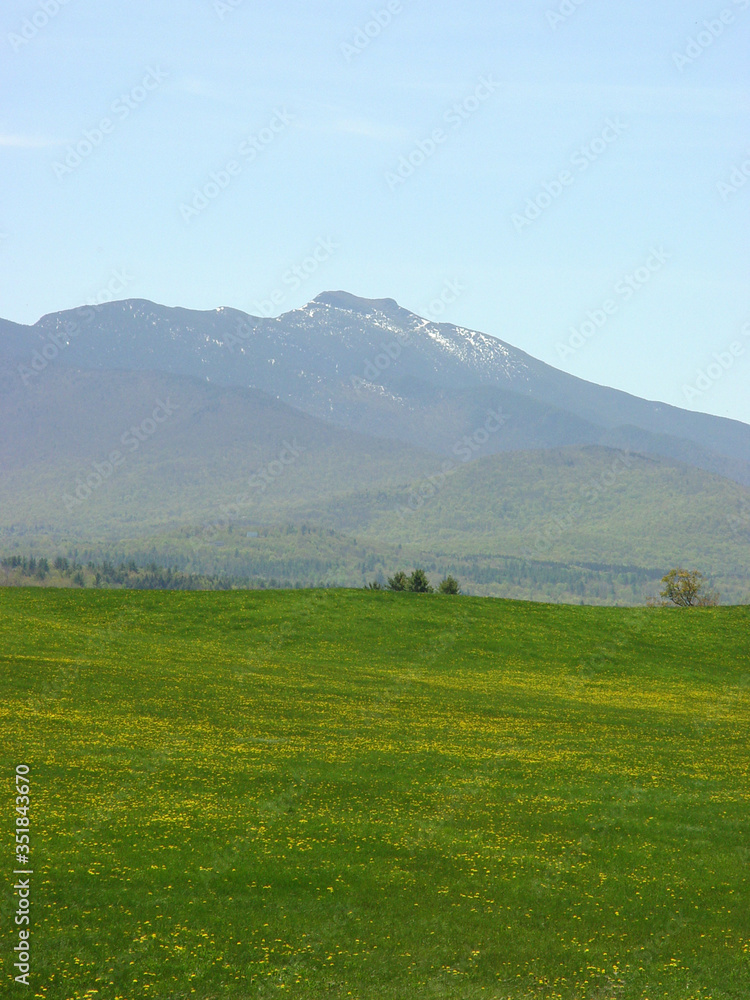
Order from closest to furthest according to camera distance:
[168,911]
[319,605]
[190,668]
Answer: [168,911] < [190,668] < [319,605]

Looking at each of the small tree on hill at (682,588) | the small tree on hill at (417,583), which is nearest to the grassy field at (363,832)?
the small tree on hill at (417,583)

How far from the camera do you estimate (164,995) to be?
1816 centimetres

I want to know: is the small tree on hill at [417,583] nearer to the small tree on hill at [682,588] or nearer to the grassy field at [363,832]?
the grassy field at [363,832]

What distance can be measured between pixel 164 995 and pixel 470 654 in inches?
2095

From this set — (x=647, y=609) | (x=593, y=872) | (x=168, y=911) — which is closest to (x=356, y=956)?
(x=168, y=911)

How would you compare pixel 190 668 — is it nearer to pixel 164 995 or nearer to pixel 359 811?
pixel 359 811

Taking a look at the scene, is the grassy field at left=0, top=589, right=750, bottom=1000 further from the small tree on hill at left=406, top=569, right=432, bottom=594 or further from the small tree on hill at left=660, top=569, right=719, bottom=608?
the small tree on hill at left=660, top=569, right=719, bottom=608

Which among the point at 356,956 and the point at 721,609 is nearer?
the point at 356,956

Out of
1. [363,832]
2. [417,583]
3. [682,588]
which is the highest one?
[417,583]

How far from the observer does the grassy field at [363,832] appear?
65.1ft

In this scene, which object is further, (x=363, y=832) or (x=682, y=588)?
(x=682, y=588)

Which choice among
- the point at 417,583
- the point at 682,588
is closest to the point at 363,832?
the point at 417,583

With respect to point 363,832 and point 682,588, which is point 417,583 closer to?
point 682,588

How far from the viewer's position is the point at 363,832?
27922mm
